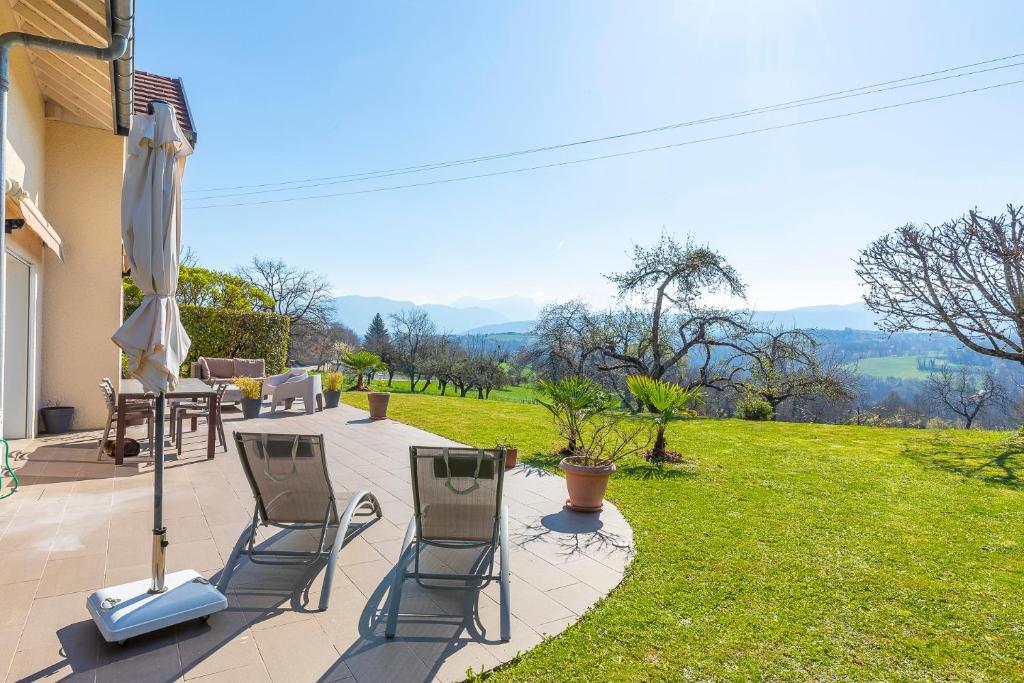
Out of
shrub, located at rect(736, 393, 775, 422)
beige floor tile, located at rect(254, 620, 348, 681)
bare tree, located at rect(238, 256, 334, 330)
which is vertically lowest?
shrub, located at rect(736, 393, 775, 422)

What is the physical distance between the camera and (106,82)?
645cm

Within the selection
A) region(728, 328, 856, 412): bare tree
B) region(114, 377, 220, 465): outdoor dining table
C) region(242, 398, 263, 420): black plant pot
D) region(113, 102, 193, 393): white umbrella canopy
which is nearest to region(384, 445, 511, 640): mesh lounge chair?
region(113, 102, 193, 393): white umbrella canopy

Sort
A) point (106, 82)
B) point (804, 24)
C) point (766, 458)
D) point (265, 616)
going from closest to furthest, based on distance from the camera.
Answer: point (265, 616) < point (106, 82) < point (766, 458) < point (804, 24)

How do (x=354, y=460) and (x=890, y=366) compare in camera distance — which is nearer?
(x=354, y=460)

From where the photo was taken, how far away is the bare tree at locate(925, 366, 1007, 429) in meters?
23.8

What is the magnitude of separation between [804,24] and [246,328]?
16061 mm

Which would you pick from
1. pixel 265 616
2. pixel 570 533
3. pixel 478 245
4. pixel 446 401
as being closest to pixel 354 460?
pixel 570 533

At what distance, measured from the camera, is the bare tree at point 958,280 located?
9914mm

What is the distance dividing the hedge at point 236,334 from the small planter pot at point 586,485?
13317mm

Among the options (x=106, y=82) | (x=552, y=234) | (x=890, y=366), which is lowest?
(x=890, y=366)

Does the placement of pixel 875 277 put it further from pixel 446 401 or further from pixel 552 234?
pixel 552 234

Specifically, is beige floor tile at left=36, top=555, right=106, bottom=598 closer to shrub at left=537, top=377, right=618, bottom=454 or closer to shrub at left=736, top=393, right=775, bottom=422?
shrub at left=537, top=377, right=618, bottom=454

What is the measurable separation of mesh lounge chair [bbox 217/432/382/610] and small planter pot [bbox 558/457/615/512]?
2.25 meters

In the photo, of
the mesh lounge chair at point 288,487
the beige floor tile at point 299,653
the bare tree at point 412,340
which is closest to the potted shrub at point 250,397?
the mesh lounge chair at point 288,487
